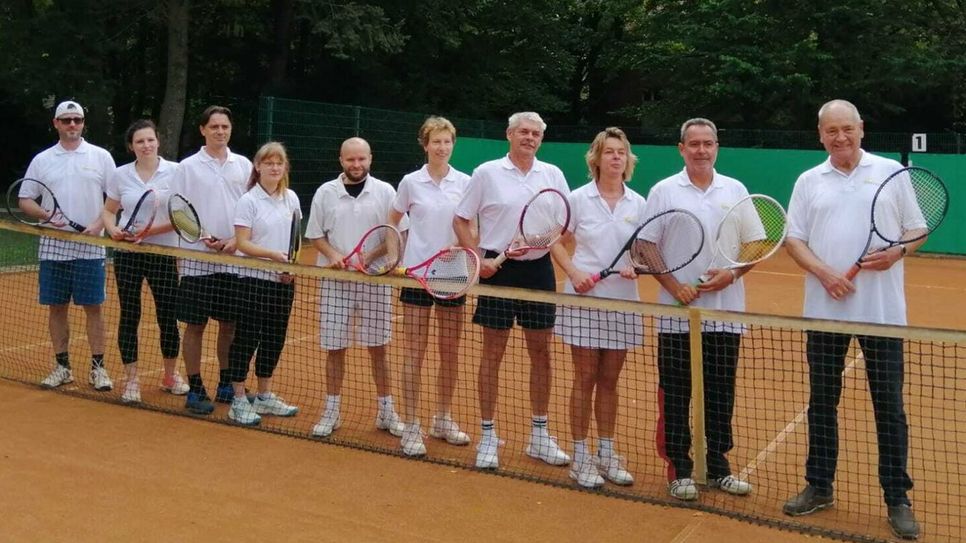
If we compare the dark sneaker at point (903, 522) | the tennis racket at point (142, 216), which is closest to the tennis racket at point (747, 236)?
the dark sneaker at point (903, 522)

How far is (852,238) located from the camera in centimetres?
466

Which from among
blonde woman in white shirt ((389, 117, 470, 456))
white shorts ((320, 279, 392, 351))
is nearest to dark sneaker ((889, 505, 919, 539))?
blonde woman in white shirt ((389, 117, 470, 456))

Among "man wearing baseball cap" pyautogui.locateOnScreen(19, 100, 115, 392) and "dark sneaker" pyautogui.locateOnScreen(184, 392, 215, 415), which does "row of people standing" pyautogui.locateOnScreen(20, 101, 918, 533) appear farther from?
"man wearing baseball cap" pyautogui.locateOnScreen(19, 100, 115, 392)

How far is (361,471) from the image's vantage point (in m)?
5.31

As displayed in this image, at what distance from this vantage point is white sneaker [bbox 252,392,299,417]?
6.35 m

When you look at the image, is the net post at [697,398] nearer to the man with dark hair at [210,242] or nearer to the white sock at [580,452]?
the white sock at [580,452]

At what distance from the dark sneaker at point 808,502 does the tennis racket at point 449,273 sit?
194 centimetres

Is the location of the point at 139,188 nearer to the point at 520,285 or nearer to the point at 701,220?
the point at 520,285

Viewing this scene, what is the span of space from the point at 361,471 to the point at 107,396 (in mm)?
2378

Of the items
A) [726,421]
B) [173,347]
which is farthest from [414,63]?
[726,421]

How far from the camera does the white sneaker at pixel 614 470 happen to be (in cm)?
520

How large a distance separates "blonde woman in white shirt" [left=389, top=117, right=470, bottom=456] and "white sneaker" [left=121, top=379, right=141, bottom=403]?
6.62 feet

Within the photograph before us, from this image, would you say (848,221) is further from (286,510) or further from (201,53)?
(201,53)

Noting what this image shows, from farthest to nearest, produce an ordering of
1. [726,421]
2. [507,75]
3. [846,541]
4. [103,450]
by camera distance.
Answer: [507,75] → [103,450] → [726,421] → [846,541]
